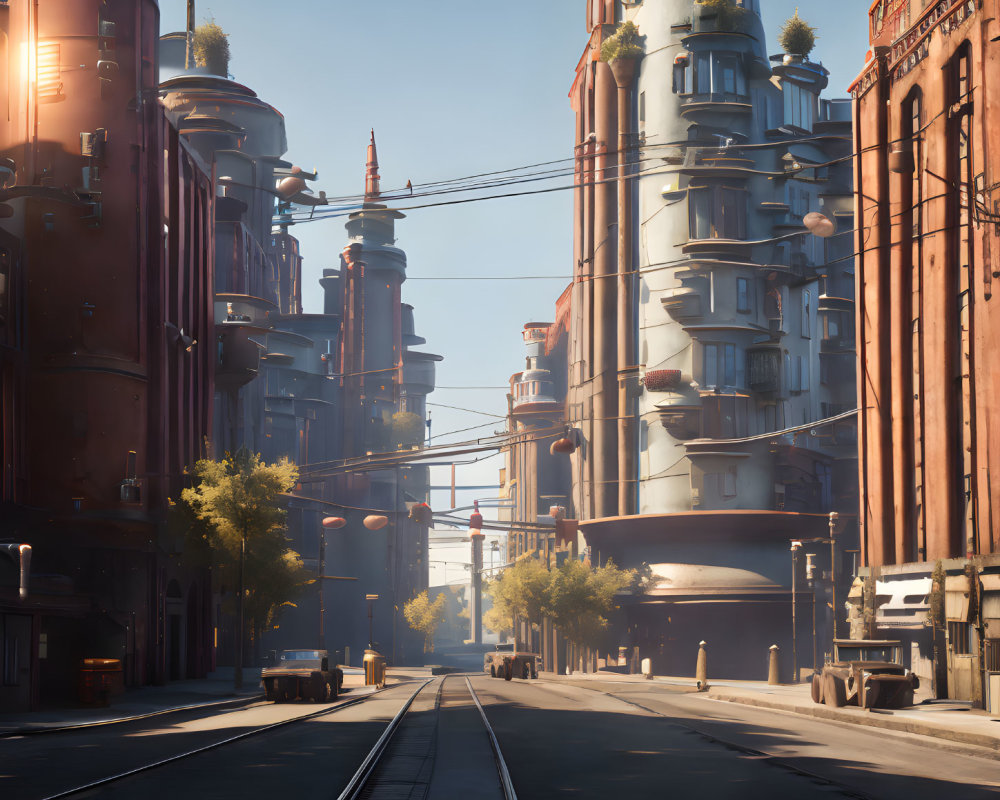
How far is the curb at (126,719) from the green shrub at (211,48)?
63.4 meters

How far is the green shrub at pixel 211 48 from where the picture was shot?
293 ft

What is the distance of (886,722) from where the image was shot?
81.7ft

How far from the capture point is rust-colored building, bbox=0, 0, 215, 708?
40.3 meters

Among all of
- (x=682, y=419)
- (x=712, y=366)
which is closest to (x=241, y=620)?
(x=682, y=419)

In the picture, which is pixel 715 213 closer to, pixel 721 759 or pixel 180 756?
pixel 721 759

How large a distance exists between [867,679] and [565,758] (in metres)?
13.9

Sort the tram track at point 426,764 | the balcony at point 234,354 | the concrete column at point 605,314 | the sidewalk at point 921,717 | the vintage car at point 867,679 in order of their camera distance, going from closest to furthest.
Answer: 1. the tram track at point 426,764
2. the sidewalk at point 921,717
3. the vintage car at point 867,679
4. the balcony at point 234,354
5. the concrete column at point 605,314

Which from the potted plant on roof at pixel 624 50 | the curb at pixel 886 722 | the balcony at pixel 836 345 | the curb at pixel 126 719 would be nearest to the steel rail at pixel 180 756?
the curb at pixel 126 719

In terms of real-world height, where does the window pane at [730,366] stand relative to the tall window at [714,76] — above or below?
below

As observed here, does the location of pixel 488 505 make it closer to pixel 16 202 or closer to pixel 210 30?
pixel 210 30

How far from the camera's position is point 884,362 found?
41.8m

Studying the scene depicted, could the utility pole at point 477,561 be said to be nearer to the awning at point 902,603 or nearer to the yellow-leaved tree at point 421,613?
the yellow-leaved tree at point 421,613

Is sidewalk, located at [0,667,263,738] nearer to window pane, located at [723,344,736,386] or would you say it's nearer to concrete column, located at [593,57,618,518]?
concrete column, located at [593,57,618,518]

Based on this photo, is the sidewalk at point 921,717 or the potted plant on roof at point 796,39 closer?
the sidewalk at point 921,717
